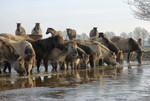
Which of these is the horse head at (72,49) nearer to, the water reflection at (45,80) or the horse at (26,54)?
the horse at (26,54)

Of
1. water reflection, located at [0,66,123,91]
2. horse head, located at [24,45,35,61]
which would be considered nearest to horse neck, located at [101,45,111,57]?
horse head, located at [24,45,35,61]

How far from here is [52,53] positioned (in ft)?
74.3

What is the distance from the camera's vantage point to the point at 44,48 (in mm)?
22344

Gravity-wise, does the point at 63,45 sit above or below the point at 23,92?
above

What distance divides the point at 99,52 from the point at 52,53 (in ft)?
15.2

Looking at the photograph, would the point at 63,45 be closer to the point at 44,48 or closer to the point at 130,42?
the point at 44,48

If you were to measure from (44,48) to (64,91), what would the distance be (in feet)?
36.1

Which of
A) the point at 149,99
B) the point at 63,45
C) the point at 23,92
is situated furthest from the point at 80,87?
the point at 63,45

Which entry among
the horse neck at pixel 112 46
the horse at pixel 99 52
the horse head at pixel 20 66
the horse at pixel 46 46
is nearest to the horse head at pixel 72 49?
the horse at pixel 46 46

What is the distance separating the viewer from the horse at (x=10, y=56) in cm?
1838

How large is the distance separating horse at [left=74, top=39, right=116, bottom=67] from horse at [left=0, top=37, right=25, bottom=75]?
7558 millimetres

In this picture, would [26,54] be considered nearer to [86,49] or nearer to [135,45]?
[86,49]

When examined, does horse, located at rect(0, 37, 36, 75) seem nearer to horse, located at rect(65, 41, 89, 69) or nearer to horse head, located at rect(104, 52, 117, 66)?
horse, located at rect(65, 41, 89, 69)

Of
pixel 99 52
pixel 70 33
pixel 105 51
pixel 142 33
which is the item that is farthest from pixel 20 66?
pixel 142 33
